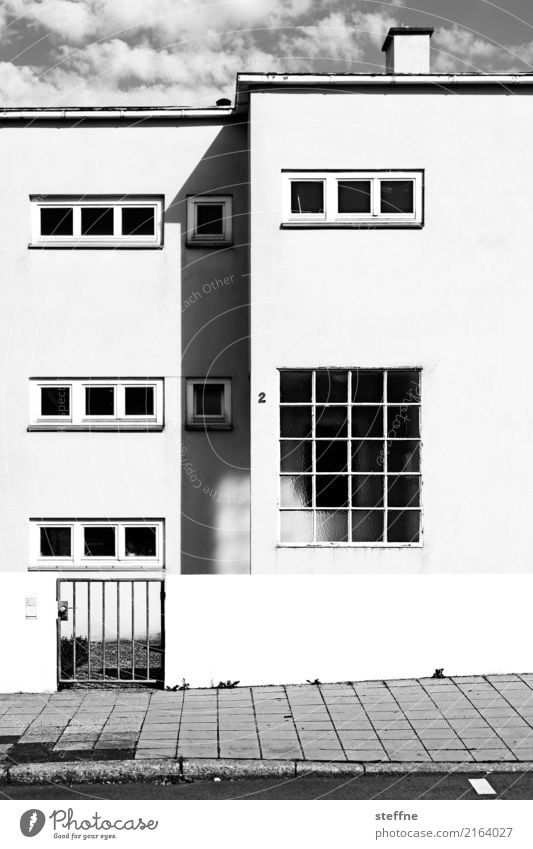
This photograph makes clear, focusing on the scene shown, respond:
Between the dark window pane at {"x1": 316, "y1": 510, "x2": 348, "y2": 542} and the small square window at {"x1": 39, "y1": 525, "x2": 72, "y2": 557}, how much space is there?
12.3 feet

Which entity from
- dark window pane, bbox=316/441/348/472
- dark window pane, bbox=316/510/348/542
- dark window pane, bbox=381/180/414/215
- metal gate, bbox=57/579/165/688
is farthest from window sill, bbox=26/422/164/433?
dark window pane, bbox=381/180/414/215

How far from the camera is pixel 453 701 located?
10555 mm

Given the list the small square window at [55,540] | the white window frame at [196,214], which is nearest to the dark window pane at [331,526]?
the small square window at [55,540]

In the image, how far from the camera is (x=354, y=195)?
12070mm

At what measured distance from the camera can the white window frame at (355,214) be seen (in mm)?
11992

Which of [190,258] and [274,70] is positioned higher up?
[274,70]

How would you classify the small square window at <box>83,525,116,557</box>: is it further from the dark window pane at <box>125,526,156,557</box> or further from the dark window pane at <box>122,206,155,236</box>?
the dark window pane at <box>122,206,155,236</box>

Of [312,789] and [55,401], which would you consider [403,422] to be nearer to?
[55,401]

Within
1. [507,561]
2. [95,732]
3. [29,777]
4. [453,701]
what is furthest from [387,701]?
[29,777]

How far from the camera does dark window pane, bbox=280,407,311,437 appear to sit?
39.0ft

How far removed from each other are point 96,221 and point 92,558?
456cm

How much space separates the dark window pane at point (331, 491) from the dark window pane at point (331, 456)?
3.7 inches

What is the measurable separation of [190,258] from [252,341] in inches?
89.2
